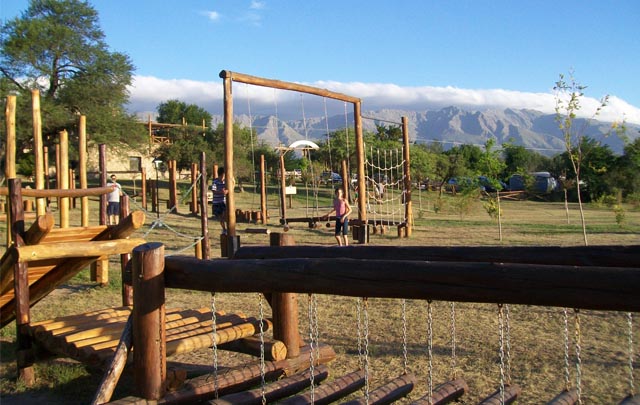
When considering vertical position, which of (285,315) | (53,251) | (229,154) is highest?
(229,154)

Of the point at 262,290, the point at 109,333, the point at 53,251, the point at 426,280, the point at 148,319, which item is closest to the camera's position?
the point at 426,280

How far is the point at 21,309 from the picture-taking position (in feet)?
17.5

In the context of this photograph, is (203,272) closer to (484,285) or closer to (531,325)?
(484,285)

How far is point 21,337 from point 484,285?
14.0ft

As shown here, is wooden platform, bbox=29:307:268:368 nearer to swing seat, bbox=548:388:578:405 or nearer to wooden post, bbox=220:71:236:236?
swing seat, bbox=548:388:578:405

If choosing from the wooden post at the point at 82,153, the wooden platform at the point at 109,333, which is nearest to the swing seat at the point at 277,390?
the wooden platform at the point at 109,333

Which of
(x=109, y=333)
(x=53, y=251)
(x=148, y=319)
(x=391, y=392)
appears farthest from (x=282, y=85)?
(x=148, y=319)

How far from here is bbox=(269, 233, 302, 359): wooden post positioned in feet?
15.8

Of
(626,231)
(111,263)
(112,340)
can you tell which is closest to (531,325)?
(112,340)

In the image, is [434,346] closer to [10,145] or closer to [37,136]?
[37,136]

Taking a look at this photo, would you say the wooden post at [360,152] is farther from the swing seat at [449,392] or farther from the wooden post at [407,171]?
the swing seat at [449,392]

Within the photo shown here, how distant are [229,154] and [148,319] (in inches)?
294

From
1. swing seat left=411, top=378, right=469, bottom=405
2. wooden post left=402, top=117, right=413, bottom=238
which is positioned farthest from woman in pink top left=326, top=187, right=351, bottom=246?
swing seat left=411, top=378, right=469, bottom=405

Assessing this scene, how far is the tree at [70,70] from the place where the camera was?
96.8 ft
